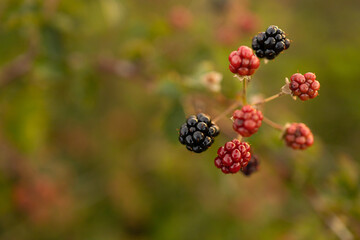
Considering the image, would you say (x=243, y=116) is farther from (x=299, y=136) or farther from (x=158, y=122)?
(x=158, y=122)

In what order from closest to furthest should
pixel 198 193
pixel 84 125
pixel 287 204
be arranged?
pixel 287 204
pixel 198 193
pixel 84 125

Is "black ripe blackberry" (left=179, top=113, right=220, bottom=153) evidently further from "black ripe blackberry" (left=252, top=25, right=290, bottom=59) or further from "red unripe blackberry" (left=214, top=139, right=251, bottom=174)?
"black ripe blackberry" (left=252, top=25, right=290, bottom=59)

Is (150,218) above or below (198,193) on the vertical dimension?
below

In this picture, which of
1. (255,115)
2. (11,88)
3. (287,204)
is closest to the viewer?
(255,115)

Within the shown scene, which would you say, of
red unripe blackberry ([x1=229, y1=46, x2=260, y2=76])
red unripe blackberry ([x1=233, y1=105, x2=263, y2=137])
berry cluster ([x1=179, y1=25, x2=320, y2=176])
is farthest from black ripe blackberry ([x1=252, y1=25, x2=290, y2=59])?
red unripe blackberry ([x1=233, y1=105, x2=263, y2=137])

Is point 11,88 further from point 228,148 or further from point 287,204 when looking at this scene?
point 287,204

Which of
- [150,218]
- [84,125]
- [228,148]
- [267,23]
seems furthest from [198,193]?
[228,148]
